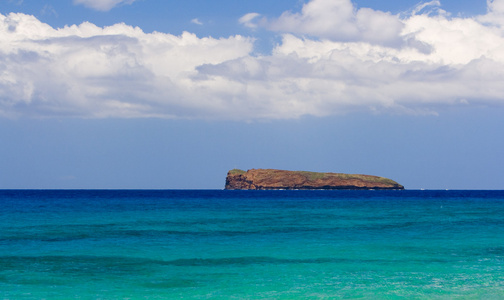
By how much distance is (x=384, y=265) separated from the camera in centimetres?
2877

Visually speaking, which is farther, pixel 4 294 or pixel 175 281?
pixel 175 281

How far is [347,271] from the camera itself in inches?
1061

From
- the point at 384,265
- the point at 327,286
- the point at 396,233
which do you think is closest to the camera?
the point at 327,286

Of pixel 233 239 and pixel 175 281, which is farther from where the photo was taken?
pixel 233 239

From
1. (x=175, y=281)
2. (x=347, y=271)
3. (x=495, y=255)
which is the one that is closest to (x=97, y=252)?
(x=175, y=281)

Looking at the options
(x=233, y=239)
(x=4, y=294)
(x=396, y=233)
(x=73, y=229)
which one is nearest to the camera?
(x=4, y=294)

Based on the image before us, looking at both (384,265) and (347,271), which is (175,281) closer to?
(347,271)

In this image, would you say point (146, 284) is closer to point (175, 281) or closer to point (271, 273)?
point (175, 281)

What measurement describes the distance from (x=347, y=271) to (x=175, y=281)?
817 cm

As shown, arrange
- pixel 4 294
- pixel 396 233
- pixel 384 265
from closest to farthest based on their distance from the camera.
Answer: pixel 4 294, pixel 384 265, pixel 396 233

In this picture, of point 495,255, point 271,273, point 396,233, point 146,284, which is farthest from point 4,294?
point 396,233

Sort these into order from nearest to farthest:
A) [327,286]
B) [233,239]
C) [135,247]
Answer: [327,286], [135,247], [233,239]

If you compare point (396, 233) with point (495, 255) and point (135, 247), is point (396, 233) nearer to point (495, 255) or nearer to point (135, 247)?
point (495, 255)

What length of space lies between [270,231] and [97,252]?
678 inches
